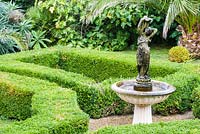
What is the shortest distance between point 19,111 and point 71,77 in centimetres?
113

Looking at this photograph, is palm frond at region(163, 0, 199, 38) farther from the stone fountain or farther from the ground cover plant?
the stone fountain

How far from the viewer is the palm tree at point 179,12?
10453 millimetres

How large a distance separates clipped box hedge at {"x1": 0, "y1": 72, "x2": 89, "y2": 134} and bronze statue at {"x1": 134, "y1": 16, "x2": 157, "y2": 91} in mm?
973

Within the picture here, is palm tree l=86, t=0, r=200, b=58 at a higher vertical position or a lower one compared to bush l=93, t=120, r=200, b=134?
higher

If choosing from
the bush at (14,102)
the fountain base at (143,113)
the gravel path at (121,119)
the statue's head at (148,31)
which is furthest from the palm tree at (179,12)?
the bush at (14,102)

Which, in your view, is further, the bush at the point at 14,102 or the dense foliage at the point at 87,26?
the dense foliage at the point at 87,26

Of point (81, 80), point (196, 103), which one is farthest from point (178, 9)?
point (196, 103)

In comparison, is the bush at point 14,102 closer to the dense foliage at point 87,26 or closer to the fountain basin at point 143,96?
the fountain basin at point 143,96

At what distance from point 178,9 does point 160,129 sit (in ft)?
18.1

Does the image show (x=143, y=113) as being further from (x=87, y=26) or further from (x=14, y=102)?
(x=87, y=26)

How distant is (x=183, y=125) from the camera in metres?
5.55

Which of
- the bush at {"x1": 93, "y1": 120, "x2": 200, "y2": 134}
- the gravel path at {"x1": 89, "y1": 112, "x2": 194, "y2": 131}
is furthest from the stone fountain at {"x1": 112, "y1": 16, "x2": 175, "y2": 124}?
the bush at {"x1": 93, "y1": 120, "x2": 200, "y2": 134}

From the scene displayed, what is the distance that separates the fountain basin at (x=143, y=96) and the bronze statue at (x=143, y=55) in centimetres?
13

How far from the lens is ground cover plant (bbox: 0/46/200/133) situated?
242 inches
